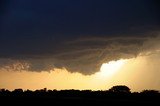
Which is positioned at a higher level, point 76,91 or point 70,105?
point 76,91

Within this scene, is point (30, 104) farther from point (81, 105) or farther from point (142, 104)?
point (142, 104)

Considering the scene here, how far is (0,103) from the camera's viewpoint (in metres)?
69.9

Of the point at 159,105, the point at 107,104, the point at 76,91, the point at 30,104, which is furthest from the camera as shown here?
the point at 76,91

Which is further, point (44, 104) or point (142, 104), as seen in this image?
point (44, 104)

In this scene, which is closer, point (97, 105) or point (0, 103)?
point (97, 105)

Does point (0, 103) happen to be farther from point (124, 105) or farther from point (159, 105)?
point (159, 105)

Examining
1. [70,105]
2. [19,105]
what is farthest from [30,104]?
[70,105]

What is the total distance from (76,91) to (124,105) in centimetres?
5678

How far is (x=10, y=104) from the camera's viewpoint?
68312 millimetres

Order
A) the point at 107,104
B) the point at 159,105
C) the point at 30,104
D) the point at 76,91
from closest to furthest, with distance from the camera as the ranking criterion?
the point at 159,105 → the point at 107,104 → the point at 30,104 → the point at 76,91

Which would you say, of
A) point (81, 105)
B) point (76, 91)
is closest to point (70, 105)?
point (81, 105)

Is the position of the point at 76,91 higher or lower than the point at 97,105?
higher

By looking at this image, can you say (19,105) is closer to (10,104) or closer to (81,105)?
(10,104)

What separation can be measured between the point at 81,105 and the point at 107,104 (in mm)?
3845
